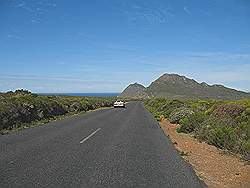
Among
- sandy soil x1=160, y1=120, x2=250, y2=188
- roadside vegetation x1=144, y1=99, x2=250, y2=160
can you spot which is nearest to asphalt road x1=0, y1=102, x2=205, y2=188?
sandy soil x1=160, y1=120, x2=250, y2=188

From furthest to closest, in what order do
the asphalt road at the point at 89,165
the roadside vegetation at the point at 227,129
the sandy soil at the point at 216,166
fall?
the roadside vegetation at the point at 227,129 → the sandy soil at the point at 216,166 → the asphalt road at the point at 89,165

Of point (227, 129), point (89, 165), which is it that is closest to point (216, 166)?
point (89, 165)

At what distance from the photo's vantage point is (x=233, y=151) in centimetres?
1352

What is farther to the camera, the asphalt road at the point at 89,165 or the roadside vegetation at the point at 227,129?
the roadside vegetation at the point at 227,129

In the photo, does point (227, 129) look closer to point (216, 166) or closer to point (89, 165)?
point (216, 166)

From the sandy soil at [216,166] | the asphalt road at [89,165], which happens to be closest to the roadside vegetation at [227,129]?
the sandy soil at [216,166]

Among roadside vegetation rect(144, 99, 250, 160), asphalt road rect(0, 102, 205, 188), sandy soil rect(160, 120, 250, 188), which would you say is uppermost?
roadside vegetation rect(144, 99, 250, 160)

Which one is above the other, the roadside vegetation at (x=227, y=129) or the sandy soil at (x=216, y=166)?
the roadside vegetation at (x=227, y=129)

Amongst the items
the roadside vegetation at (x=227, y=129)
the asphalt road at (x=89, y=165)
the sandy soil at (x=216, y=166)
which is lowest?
the sandy soil at (x=216, y=166)

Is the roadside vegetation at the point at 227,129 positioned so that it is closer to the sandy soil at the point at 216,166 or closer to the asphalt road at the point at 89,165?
the sandy soil at the point at 216,166

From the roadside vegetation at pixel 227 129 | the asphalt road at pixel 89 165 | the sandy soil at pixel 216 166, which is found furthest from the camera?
the roadside vegetation at pixel 227 129

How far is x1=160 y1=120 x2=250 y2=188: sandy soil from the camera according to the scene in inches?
348

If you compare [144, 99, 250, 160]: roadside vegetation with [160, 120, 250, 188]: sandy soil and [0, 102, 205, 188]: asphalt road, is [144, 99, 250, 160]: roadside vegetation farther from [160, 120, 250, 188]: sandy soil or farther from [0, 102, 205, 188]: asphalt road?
[0, 102, 205, 188]: asphalt road

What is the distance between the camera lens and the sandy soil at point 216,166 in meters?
8.85
